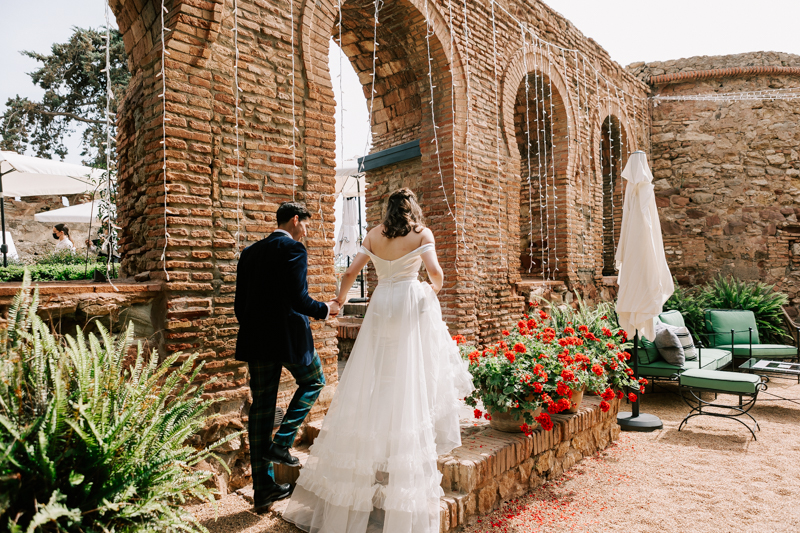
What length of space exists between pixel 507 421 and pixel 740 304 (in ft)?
26.2

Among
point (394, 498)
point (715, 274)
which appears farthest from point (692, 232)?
point (394, 498)

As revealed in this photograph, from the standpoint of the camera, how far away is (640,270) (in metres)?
5.21

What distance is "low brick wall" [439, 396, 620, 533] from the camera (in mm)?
3033

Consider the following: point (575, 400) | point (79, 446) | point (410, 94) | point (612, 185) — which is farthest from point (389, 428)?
point (612, 185)

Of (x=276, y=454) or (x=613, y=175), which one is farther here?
(x=613, y=175)

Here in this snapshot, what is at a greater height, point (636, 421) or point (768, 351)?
point (768, 351)

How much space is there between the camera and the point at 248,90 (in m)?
3.74

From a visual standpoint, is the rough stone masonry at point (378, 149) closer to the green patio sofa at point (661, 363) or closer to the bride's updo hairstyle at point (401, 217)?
the bride's updo hairstyle at point (401, 217)

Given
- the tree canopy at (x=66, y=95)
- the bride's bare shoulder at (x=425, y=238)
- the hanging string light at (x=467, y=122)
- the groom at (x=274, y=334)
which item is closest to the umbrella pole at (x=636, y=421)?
the hanging string light at (x=467, y=122)

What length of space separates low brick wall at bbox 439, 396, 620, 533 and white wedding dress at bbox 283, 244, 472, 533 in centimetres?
26

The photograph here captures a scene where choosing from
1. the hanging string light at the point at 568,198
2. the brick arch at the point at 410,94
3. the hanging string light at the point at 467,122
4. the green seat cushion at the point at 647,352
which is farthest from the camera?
the hanging string light at the point at 568,198

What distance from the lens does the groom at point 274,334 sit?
114 inches

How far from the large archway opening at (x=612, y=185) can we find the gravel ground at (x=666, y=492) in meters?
6.00

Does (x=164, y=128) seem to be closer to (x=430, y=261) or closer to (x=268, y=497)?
(x=430, y=261)
